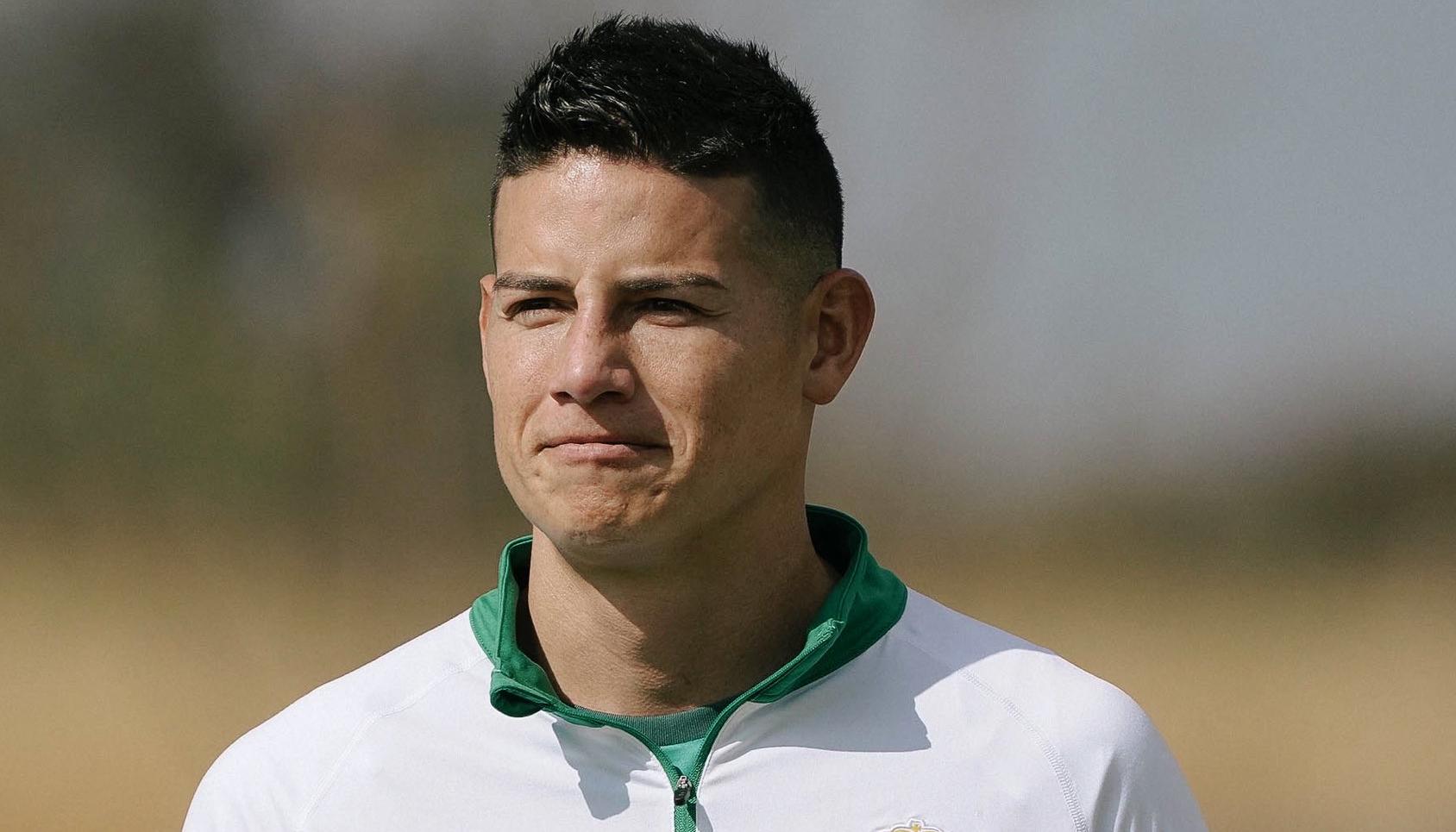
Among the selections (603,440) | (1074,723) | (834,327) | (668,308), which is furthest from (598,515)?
(1074,723)

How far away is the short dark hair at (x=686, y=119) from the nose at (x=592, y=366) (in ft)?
0.56

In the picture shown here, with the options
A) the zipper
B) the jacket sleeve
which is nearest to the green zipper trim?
the zipper

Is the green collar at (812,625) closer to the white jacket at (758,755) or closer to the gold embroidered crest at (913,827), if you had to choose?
the white jacket at (758,755)

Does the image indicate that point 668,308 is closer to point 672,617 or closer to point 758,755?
point 672,617

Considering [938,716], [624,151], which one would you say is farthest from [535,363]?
[938,716]

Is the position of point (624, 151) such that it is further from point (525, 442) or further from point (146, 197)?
A: point (146, 197)

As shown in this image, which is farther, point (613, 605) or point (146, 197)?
point (146, 197)

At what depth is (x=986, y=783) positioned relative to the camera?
1.38 m

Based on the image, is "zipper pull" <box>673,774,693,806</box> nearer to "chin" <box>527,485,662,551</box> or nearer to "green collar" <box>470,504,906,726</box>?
"green collar" <box>470,504,906,726</box>

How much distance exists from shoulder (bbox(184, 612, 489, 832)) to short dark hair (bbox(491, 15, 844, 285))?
46cm

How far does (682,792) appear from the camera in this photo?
1.36 metres

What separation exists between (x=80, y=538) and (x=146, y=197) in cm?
101

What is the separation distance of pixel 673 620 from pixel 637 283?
12.4 inches

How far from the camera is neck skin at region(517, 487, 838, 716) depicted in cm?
143
